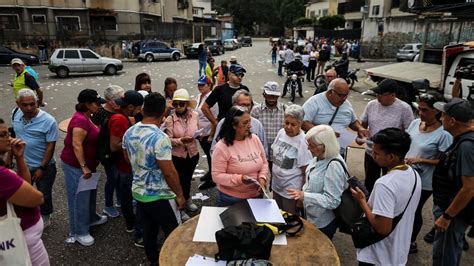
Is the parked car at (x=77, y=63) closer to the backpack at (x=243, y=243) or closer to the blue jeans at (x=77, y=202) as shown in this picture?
the blue jeans at (x=77, y=202)

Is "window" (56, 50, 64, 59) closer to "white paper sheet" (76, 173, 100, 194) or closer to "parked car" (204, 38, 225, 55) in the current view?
"white paper sheet" (76, 173, 100, 194)

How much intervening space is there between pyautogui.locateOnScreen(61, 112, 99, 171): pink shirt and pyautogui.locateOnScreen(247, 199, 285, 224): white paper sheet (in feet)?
6.50

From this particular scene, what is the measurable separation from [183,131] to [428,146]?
2826mm

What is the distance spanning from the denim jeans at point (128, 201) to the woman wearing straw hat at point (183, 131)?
70 centimetres

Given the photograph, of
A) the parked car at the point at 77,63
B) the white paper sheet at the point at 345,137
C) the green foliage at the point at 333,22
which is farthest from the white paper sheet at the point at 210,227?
the green foliage at the point at 333,22

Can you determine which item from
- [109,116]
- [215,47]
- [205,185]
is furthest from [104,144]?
[215,47]

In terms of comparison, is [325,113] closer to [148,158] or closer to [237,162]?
[237,162]

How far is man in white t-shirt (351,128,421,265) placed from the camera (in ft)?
7.43

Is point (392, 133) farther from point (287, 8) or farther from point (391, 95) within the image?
point (287, 8)

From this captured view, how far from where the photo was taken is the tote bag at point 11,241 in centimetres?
205

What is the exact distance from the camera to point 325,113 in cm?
413

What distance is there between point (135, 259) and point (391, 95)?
11.8 ft

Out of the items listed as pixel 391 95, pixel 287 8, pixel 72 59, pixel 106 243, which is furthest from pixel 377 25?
pixel 287 8

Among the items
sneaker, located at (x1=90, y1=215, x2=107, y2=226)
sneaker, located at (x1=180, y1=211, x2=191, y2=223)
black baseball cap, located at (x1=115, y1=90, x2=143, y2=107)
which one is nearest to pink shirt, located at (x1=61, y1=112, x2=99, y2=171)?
black baseball cap, located at (x1=115, y1=90, x2=143, y2=107)
